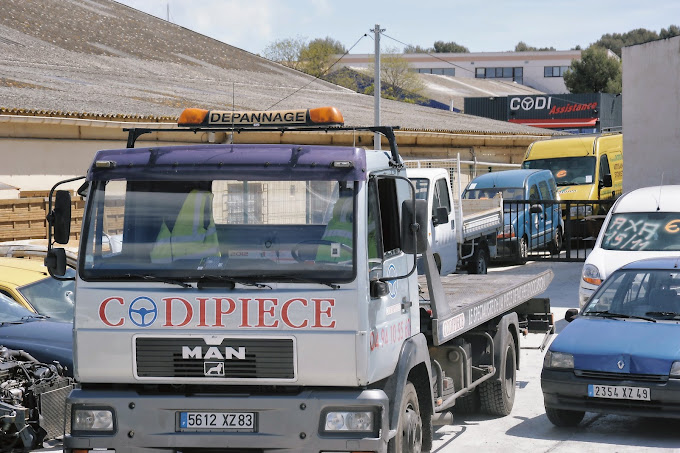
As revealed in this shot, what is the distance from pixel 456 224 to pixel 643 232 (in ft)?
16.6

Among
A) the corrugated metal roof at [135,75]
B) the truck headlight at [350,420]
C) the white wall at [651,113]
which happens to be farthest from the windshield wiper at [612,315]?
the corrugated metal roof at [135,75]

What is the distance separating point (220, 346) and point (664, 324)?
4.99 meters

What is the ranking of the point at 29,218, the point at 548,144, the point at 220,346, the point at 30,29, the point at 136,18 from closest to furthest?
the point at 220,346
the point at 29,218
the point at 548,144
the point at 30,29
the point at 136,18

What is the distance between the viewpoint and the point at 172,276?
6.48 metres

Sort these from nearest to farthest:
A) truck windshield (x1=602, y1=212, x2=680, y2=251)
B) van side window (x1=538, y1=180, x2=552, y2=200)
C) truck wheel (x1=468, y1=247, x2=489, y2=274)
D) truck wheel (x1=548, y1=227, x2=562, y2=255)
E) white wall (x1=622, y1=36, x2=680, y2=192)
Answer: truck windshield (x1=602, y1=212, x2=680, y2=251) < truck wheel (x1=468, y1=247, x2=489, y2=274) < white wall (x1=622, y1=36, x2=680, y2=192) < truck wheel (x1=548, y1=227, x2=562, y2=255) < van side window (x1=538, y1=180, x2=552, y2=200)

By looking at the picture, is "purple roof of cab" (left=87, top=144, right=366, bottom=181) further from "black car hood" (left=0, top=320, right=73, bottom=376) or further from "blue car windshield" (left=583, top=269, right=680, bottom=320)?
"blue car windshield" (left=583, top=269, right=680, bottom=320)

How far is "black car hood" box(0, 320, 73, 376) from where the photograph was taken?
900 centimetres

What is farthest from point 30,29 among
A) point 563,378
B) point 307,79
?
point 563,378

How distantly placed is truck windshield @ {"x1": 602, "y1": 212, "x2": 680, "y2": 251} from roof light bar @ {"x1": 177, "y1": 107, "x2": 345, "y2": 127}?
871 centimetres

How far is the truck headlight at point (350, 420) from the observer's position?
634 cm

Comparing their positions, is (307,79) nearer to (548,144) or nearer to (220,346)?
(548,144)

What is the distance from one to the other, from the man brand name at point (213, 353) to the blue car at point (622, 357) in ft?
13.1

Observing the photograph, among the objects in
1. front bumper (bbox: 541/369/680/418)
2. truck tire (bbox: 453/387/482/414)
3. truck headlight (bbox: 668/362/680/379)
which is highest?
truck headlight (bbox: 668/362/680/379)

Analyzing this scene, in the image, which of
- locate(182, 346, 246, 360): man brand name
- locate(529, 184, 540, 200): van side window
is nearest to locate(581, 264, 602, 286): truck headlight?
locate(182, 346, 246, 360): man brand name
